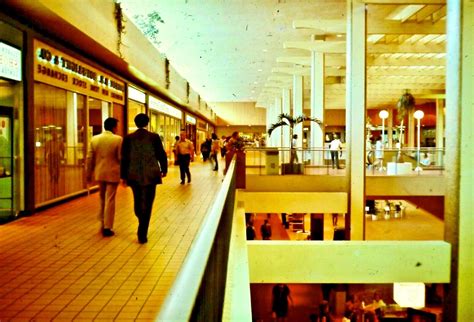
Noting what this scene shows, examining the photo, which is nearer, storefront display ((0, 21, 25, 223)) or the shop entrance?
storefront display ((0, 21, 25, 223))

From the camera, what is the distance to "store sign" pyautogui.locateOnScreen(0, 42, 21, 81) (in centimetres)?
793

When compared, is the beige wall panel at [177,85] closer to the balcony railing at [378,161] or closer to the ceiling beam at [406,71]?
the balcony railing at [378,161]

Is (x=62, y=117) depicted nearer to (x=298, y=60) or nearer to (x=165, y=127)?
(x=165, y=127)

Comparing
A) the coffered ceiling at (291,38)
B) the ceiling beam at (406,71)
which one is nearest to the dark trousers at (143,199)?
the coffered ceiling at (291,38)

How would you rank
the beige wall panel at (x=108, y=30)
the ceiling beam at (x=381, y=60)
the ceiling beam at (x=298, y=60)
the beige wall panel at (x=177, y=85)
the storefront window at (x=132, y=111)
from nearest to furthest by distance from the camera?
the beige wall panel at (x=108, y=30) → the storefront window at (x=132, y=111) → the beige wall panel at (x=177, y=85) → the ceiling beam at (x=381, y=60) → the ceiling beam at (x=298, y=60)

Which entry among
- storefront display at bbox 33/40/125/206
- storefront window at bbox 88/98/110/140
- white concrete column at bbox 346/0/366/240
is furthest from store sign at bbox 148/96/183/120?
white concrete column at bbox 346/0/366/240

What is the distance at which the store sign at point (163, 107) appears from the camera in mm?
20692

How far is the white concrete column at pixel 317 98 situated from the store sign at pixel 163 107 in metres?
6.74

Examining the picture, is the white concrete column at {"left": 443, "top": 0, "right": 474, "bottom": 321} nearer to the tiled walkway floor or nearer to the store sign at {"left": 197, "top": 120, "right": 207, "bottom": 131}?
the tiled walkway floor

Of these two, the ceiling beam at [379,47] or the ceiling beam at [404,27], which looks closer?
the ceiling beam at [404,27]

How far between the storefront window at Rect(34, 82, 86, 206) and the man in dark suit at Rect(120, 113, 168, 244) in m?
3.63

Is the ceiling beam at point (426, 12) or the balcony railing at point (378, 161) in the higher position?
the ceiling beam at point (426, 12)

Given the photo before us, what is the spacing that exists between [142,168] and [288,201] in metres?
11.1

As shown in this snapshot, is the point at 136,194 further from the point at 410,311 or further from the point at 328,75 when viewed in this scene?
the point at 328,75
